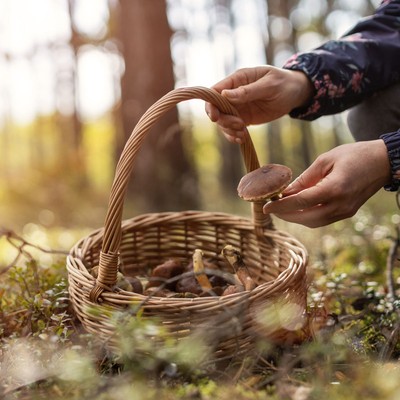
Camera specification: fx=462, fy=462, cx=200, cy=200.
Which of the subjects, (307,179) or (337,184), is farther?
(307,179)

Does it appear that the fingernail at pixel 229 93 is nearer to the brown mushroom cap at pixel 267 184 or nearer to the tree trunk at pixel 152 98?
the brown mushroom cap at pixel 267 184

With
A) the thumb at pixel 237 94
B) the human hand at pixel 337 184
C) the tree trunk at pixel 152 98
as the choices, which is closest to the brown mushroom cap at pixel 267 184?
the human hand at pixel 337 184

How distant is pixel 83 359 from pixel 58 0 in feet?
49.0

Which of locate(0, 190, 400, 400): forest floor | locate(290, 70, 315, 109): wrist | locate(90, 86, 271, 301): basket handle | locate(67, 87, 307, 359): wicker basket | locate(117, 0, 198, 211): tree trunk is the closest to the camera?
locate(0, 190, 400, 400): forest floor

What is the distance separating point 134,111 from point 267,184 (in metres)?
4.02

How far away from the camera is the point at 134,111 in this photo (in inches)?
206

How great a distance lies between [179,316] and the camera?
1.31m

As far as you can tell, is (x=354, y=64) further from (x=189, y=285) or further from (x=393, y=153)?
(x=189, y=285)

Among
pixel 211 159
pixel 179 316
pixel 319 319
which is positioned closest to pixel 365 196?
pixel 319 319

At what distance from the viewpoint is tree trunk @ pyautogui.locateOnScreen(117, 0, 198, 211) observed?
5109mm

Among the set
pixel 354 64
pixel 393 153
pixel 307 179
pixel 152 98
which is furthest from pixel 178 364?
pixel 152 98

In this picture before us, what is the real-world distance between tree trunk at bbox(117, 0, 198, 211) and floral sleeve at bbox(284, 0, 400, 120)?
2982 mm

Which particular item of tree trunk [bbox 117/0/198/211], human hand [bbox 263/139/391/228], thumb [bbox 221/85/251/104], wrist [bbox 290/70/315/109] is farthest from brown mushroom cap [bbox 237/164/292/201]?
tree trunk [bbox 117/0/198/211]

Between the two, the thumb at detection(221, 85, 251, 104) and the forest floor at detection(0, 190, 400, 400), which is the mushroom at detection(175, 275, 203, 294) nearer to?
the forest floor at detection(0, 190, 400, 400)
